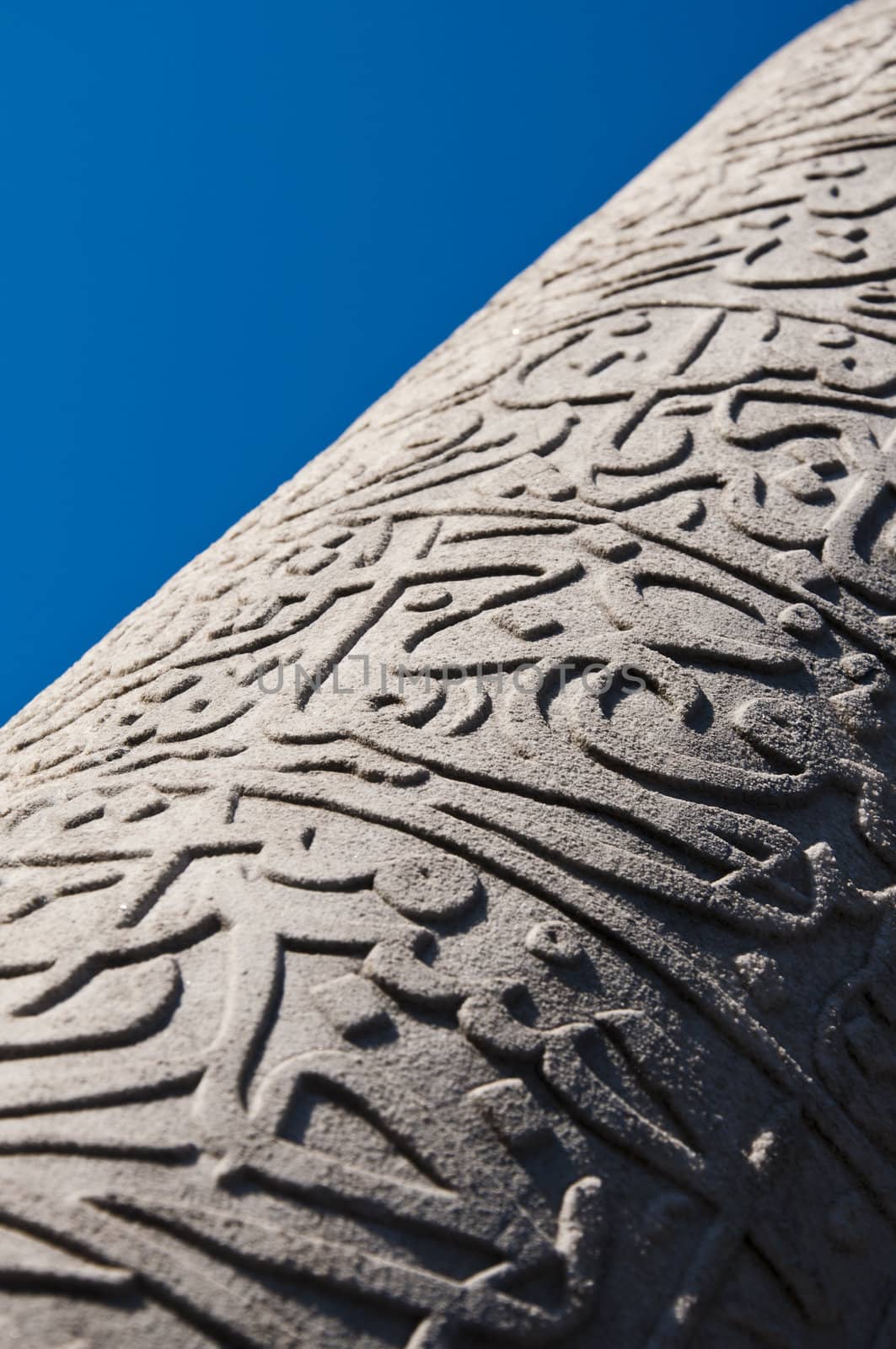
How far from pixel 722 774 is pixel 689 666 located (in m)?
0.21

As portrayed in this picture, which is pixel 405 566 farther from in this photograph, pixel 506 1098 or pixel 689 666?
pixel 506 1098

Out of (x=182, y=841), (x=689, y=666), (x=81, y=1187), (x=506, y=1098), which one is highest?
(x=689, y=666)

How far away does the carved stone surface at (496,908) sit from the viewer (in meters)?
1.21

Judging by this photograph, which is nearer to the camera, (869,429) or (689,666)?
(689,666)

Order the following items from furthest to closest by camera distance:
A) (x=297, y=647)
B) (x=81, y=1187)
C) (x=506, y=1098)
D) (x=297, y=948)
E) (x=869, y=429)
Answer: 1. (x=869, y=429)
2. (x=297, y=647)
3. (x=297, y=948)
4. (x=506, y=1098)
5. (x=81, y=1187)

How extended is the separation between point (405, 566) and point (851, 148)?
196cm

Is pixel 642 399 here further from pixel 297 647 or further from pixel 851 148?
pixel 851 148

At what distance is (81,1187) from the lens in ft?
3.92

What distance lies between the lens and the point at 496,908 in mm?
1487

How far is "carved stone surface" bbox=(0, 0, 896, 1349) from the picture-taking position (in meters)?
1.21

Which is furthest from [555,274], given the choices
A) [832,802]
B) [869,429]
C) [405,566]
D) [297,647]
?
[832,802]

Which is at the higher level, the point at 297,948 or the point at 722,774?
the point at 722,774

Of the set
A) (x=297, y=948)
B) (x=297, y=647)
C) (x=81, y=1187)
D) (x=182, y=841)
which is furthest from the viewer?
(x=297, y=647)

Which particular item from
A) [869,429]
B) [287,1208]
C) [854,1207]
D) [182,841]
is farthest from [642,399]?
[287,1208]
